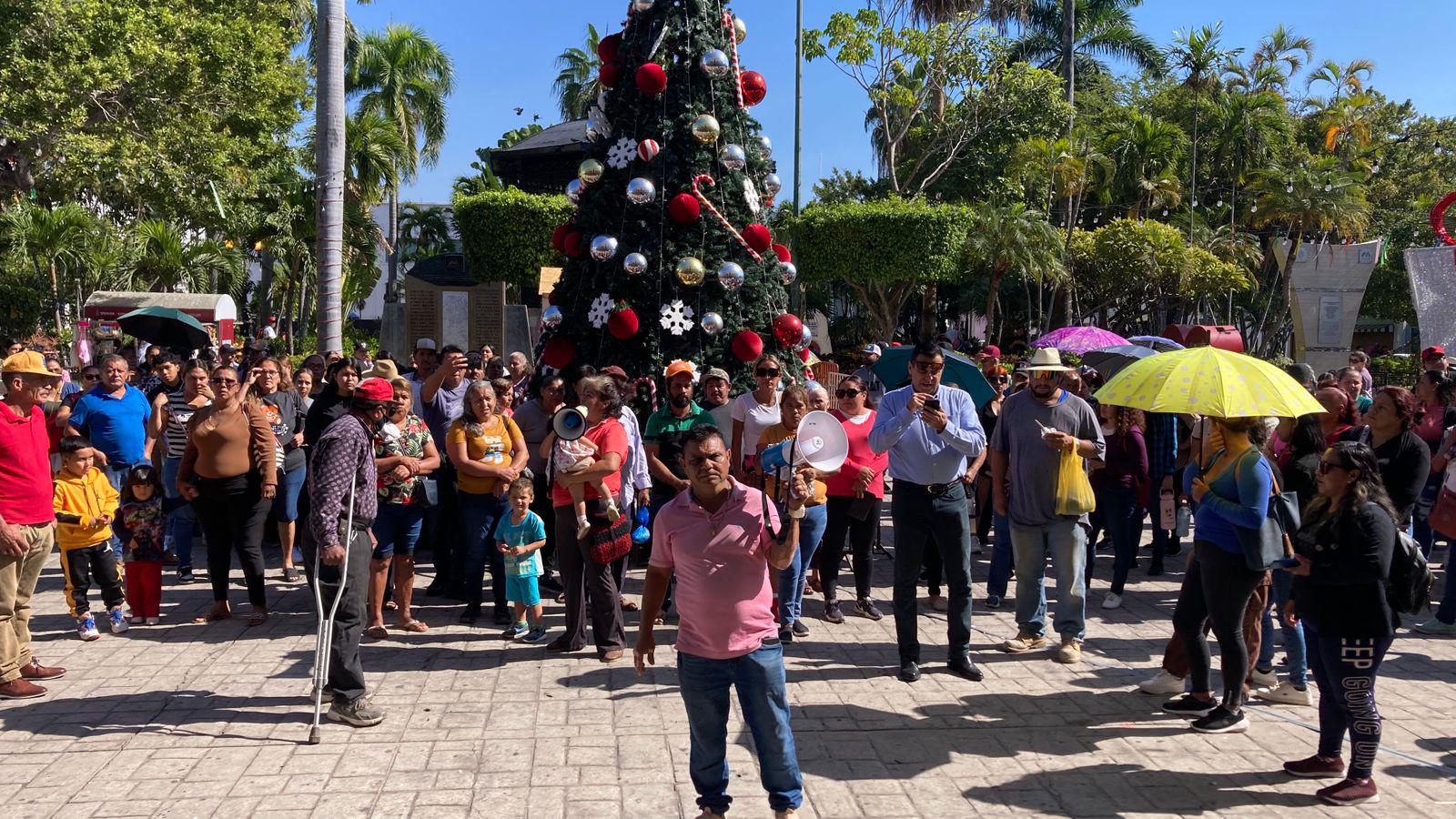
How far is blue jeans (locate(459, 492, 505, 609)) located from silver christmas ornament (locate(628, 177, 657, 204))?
121 inches

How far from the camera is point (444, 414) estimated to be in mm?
8438

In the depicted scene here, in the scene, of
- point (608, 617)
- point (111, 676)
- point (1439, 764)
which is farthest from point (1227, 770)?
point (111, 676)

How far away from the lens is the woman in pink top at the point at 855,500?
7227mm

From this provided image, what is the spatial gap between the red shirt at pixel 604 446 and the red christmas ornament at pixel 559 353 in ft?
10.3

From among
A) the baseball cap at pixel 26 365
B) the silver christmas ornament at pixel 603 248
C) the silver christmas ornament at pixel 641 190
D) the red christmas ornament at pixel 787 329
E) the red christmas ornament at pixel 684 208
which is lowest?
the baseball cap at pixel 26 365

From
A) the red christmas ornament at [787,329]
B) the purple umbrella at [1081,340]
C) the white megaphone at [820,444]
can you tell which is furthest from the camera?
the purple umbrella at [1081,340]

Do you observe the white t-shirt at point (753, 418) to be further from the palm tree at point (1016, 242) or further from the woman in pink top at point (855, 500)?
A: the palm tree at point (1016, 242)

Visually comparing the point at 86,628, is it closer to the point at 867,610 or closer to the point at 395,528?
the point at 395,528

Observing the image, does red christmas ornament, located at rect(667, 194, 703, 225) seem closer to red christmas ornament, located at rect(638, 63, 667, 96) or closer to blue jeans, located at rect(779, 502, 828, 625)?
red christmas ornament, located at rect(638, 63, 667, 96)

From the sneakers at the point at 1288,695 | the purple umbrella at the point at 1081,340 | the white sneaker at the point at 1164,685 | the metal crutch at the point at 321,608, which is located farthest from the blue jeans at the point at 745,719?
the purple umbrella at the point at 1081,340

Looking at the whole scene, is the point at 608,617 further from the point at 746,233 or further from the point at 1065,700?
the point at 746,233

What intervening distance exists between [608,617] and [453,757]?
166 centimetres

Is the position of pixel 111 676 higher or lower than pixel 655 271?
lower

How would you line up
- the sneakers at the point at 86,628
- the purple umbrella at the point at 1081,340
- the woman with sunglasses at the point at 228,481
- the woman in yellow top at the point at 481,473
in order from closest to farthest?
the sneakers at the point at 86,628, the woman in yellow top at the point at 481,473, the woman with sunglasses at the point at 228,481, the purple umbrella at the point at 1081,340
